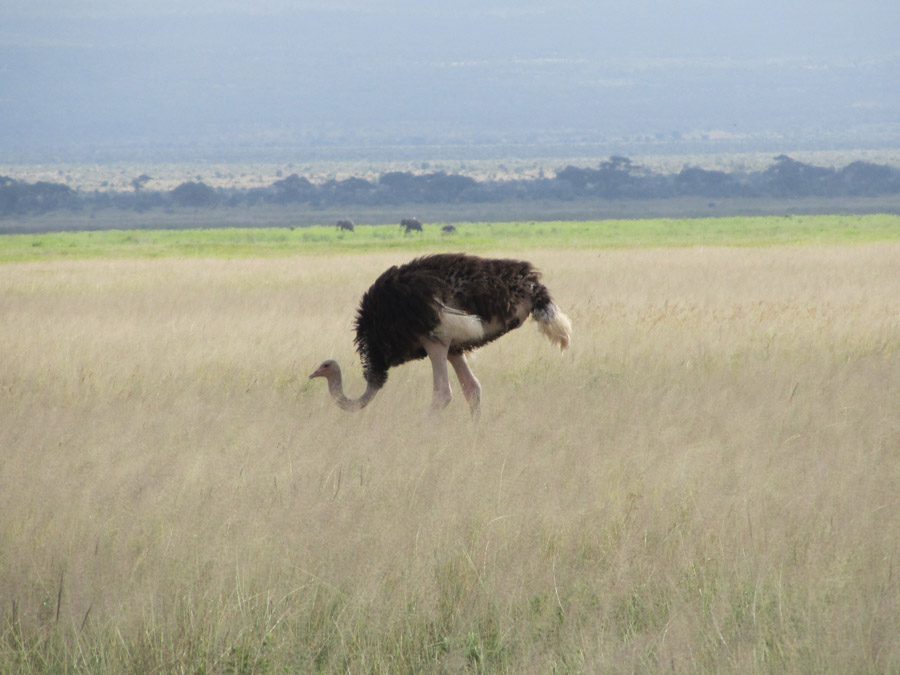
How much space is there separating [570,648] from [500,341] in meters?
7.22

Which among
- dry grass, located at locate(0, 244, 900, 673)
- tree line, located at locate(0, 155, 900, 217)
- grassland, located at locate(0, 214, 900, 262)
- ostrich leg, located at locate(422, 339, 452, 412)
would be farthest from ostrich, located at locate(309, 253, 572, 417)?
tree line, located at locate(0, 155, 900, 217)

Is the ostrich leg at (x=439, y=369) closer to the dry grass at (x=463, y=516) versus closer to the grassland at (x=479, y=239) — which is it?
the dry grass at (x=463, y=516)

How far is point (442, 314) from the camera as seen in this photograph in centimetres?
716

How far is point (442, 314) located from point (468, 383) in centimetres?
76

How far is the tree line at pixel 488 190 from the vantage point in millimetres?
88312

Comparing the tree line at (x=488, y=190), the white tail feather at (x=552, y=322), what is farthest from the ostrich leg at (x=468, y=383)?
the tree line at (x=488, y=190)

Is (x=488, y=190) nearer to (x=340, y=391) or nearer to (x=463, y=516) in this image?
(x=340, y=391)

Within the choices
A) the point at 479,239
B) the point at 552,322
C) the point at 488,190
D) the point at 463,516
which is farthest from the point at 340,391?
the point at 488,190

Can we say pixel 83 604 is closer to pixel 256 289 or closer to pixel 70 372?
pixel 70 372

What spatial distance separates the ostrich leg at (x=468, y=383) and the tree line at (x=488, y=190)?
79853 millimetres

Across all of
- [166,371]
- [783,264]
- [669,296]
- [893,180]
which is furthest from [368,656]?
[893,180]

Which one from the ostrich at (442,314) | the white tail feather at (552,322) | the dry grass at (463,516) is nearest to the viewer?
the dry grass at (463,516)

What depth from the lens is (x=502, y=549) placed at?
463cm

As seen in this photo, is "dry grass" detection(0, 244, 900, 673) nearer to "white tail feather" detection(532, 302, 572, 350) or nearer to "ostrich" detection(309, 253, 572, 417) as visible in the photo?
"ostrich" detection(309, 253, 572, 417)
